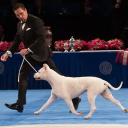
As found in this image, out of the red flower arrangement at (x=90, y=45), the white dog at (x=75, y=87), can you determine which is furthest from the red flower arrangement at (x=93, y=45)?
the white dog at (x=75, y=87)

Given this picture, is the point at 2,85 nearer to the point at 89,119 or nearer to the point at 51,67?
the point at 51,67

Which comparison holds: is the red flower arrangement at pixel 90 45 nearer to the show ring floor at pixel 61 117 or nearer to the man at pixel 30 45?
the show ring floor at pixel 61 117

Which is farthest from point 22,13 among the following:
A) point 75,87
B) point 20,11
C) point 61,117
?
point 61,117

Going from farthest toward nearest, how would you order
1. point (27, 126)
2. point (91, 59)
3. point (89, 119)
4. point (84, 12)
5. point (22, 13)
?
point (84, 12), point (91, 59), point (22, 13), point (89, 119), point (27, 126)

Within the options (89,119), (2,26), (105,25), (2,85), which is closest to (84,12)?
(105,25)

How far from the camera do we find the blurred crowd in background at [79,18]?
39.4 feet

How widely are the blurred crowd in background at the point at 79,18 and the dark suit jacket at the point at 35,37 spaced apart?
4.97 metres

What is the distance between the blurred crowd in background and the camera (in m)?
12.0

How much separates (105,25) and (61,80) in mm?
6078

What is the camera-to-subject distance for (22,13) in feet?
22.9

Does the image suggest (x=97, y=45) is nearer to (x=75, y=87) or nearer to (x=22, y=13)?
(x=22, y=13)

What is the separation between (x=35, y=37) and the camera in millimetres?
7121

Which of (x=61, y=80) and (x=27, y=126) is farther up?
(x=61, y=80)

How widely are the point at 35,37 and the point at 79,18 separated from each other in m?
5.53
